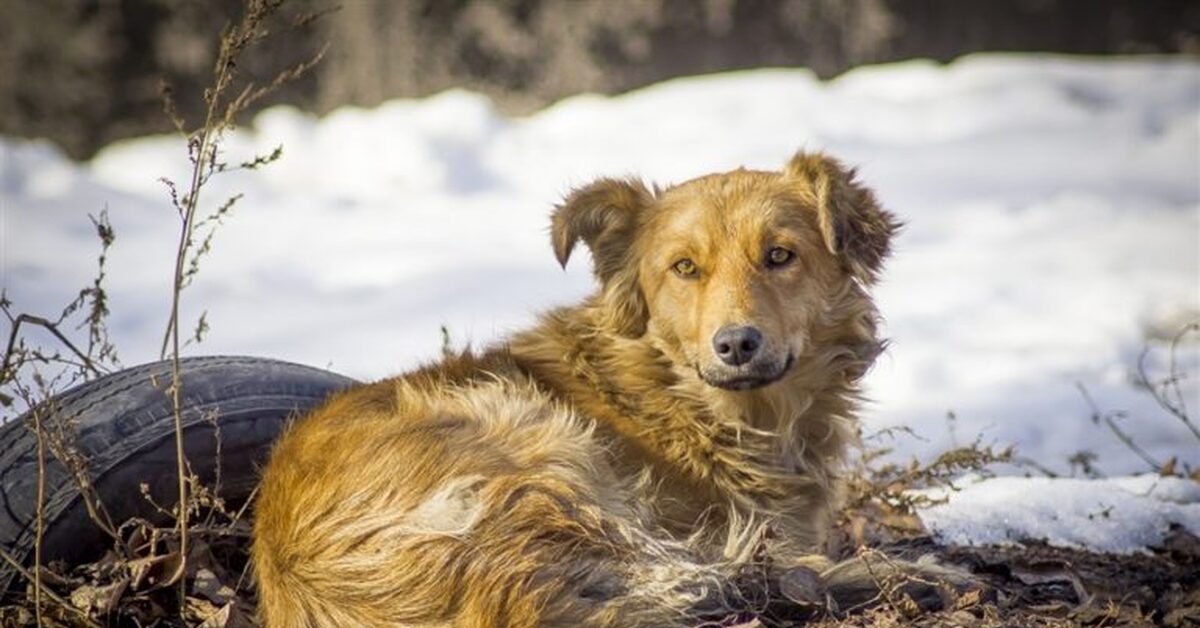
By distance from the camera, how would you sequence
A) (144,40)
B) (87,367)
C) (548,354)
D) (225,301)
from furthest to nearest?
1. (144,40)
2. (225,301)
3. (548,354)
4. (87,367)

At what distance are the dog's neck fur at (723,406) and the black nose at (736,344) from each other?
313 mm

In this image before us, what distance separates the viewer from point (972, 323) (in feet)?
33.5

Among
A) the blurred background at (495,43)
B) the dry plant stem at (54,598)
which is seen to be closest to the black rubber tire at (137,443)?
the dry plant stem at (54,598)

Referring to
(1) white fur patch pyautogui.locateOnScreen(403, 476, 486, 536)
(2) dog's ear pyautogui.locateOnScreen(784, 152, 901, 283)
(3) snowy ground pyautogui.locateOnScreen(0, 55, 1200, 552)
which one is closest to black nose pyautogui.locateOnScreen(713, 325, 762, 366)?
(2) dog's ear pyautogui.locateOnScreen(784, 152, 901, 283)

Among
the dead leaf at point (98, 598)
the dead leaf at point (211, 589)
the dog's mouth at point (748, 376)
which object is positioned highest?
the dog's mouth at point (748, 376)

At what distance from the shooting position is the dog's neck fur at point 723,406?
4859 millimetres

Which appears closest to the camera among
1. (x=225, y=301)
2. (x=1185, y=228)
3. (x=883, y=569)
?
(x=883, y=569)

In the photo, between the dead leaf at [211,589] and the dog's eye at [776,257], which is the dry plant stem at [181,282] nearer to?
the dead leaf at [211,589]

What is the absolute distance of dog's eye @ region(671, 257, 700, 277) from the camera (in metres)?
4.87

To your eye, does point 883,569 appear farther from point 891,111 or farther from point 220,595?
point 891,111

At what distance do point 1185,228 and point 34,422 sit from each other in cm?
1028

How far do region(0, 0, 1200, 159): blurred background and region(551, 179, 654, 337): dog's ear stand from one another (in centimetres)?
857

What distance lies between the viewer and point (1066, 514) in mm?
5660

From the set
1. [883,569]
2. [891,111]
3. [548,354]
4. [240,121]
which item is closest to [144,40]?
[240,121]
